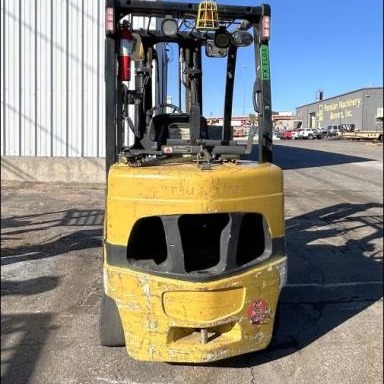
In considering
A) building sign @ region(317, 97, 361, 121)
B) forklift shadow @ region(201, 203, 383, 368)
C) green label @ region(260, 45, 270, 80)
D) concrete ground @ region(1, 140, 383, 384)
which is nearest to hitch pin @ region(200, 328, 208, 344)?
concrete ground @ region(1, 140, 383, 384)

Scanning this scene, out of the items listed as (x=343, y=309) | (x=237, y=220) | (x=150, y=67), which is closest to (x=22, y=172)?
(x=150, y=67)

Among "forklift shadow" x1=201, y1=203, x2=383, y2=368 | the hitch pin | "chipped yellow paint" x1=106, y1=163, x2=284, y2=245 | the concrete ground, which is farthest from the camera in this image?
"forklift shadow" x1=201, y1=203, x2=383, y2=368

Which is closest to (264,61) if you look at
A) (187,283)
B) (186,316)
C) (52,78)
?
(187,283)

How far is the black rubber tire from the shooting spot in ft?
13.2

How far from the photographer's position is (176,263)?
350 centimetres

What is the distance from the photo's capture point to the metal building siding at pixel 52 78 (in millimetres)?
13750

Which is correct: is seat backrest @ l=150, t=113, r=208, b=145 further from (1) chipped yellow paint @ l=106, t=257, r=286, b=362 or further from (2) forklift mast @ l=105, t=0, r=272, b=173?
(1) chipped yellow paint @ l=106, t=257, r=286, b=362

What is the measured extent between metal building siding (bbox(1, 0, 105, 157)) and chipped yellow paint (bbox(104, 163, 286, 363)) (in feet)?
34.7

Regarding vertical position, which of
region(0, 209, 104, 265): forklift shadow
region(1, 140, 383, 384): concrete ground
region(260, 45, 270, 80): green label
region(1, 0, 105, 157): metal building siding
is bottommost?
region(1, 140, 383, 384): concrete ground

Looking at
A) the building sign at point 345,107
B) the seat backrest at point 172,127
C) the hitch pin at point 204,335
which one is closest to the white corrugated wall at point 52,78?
the seat backrest at point 172,127

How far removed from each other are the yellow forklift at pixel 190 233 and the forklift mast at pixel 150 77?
1 cm

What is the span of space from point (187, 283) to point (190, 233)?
675 millimetres

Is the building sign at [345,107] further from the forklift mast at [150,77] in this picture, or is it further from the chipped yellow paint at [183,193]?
the chipped yellow paint at [183,193]

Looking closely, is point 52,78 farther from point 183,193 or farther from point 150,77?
point 183,193
